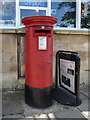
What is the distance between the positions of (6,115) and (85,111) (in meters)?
1.90

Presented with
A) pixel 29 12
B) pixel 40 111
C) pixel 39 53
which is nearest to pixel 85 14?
pixel 29 12

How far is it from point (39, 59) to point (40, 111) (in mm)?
1275

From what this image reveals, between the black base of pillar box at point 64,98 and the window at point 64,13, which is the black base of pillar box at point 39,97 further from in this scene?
the window at point 64,13

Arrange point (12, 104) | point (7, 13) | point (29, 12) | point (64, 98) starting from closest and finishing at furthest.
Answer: point (12, 104), point (64, 98), point (7, 13), point (29, 12)

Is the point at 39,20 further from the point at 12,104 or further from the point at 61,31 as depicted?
the point at 12,104

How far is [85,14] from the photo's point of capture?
569cm

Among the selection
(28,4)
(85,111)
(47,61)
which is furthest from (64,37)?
(85,111)

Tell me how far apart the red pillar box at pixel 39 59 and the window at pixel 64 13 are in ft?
7.07

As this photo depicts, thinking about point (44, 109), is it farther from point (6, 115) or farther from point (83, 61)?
point (83, 61)

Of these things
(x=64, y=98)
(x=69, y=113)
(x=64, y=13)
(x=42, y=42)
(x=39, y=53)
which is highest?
(x=64, y=13)

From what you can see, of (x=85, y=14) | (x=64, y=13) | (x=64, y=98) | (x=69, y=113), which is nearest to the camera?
(x=69, y=113)

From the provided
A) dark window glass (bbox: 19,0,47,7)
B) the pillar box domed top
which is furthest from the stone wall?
the pillar box domed top

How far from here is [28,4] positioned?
16.9ft

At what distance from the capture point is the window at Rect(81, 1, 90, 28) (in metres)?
5.64
